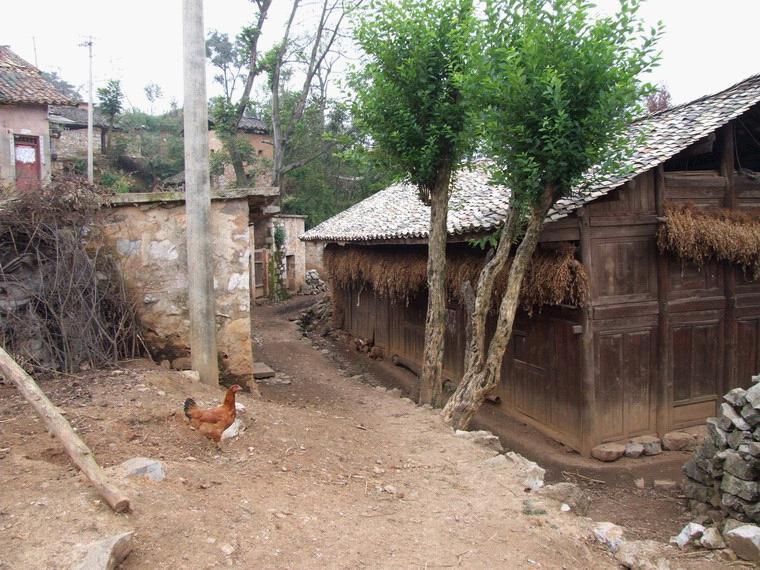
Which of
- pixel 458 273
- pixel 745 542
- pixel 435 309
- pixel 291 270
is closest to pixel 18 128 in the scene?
pixel 291 270

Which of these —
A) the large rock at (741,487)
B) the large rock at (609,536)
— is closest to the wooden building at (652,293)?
the large rock at (741,487)

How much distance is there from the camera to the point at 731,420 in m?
5.57

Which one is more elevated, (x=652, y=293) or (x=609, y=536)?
(x=652, y=293)

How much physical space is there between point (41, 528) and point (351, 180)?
80.1 ft

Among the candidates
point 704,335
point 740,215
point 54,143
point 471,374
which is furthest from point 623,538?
point 54,143

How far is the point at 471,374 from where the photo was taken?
625 centimetres

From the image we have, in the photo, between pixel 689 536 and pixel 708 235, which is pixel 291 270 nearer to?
pixel 708 235

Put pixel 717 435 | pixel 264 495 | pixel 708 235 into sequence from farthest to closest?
A: pixel 708 235 → pixel 717 435 → pixel 264 495

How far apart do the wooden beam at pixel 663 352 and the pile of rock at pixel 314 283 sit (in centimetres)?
1670

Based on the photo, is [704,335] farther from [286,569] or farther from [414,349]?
[286,569]

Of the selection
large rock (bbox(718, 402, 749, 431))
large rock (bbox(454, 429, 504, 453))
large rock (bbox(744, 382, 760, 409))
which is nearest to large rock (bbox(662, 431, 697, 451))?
large rock (bbox(718, 402, 749, 431))

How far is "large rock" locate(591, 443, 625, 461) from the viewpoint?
704cm

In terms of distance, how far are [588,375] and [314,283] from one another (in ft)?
58.1

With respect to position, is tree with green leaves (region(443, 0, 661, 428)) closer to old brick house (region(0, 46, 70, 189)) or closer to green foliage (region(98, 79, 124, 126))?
old brick house (region(0, 46, 70, 189))
